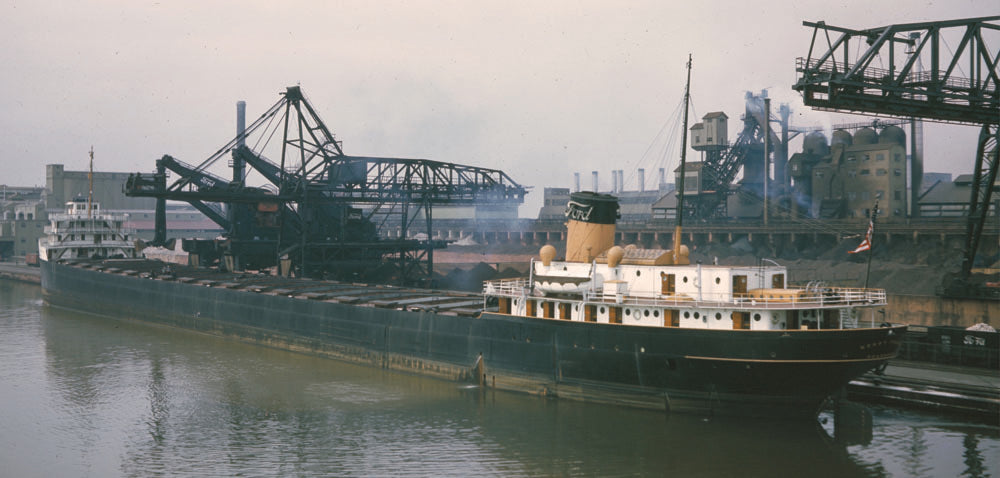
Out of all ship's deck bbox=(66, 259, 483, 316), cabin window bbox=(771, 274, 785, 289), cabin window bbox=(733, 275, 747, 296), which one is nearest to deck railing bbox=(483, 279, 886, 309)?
cabin window bbox=(733, 275, 747, 296)

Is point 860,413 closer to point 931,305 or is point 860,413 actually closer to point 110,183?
point 931,305

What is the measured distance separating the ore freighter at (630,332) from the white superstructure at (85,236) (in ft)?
135

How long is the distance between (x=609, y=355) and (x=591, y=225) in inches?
231

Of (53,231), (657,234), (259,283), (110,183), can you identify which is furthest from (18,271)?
(657,234)

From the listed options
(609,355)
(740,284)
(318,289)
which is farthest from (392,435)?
(318,289)

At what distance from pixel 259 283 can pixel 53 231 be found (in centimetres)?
3113

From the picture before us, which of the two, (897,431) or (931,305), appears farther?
(931,305)

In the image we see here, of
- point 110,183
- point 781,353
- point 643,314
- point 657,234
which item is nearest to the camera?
point 781,353

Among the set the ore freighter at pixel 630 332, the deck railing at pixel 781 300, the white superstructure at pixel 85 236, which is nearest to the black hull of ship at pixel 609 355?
the ore freighter at pixel 630 332

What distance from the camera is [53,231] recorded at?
70938 mm

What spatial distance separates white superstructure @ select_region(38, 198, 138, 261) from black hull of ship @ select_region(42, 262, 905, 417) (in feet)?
127

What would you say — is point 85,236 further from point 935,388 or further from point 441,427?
point 935,388

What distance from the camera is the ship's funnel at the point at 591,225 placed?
31312 mm

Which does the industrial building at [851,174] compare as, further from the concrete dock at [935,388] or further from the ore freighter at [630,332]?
the concrete dock at [935,388]
